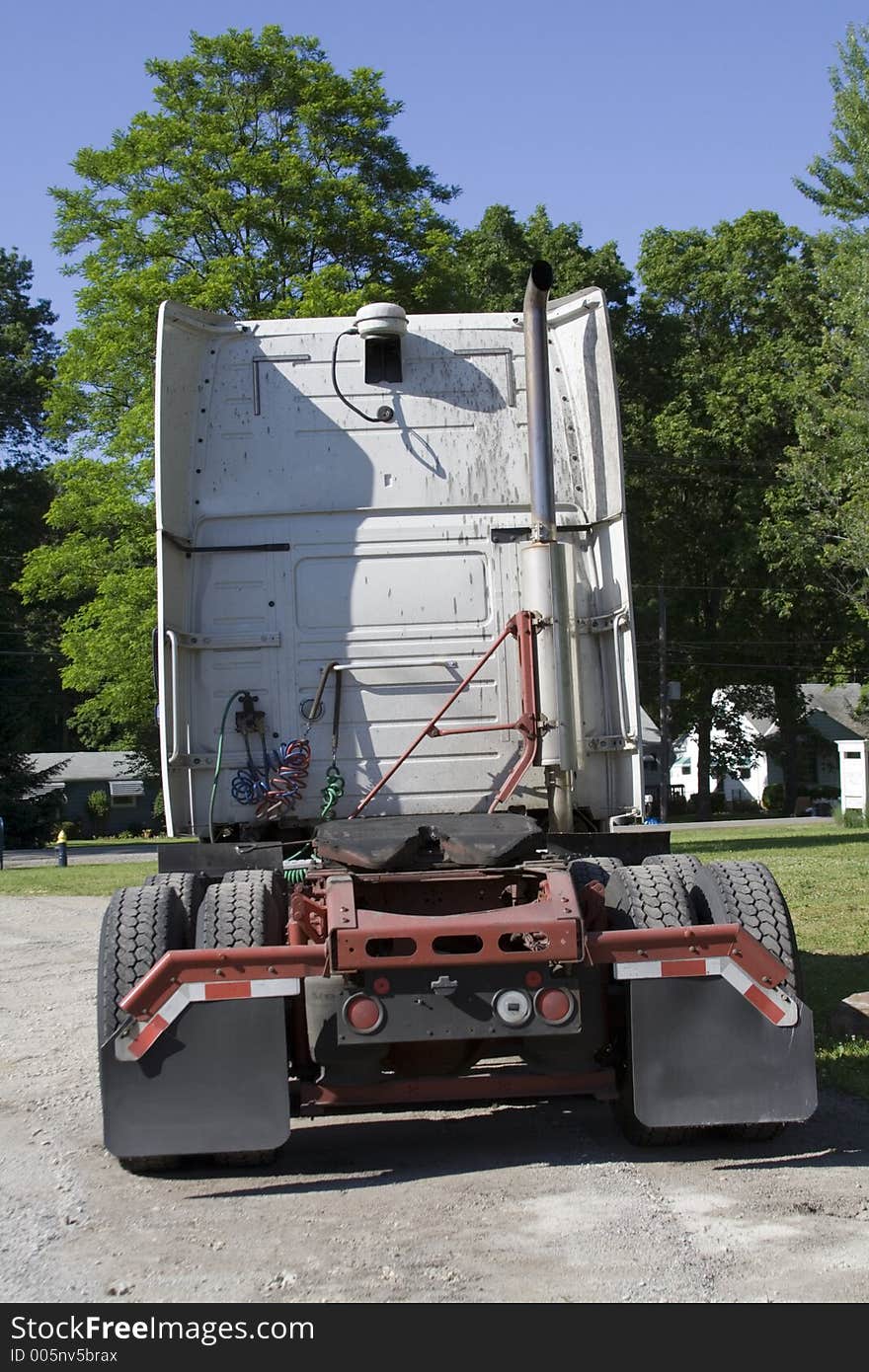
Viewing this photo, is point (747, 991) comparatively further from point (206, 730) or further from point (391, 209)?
point (391, 209)

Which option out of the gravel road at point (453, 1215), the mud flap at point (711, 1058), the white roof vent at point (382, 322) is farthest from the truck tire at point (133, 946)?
the white roof vent at point (382, 322)

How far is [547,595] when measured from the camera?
7059 mm

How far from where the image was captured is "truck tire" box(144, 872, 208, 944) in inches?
247

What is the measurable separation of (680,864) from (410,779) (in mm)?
→ 1456

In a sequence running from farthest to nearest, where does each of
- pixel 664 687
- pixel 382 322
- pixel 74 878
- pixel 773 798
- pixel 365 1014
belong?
pixel 773 798, pixel 664 687, pixel 74 878, pixel 382 322, pixel 365 1014

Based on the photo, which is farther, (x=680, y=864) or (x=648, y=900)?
(x=680, y=864)

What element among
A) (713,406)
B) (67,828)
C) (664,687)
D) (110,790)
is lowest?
(67,828)

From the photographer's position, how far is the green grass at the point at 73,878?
924 inches

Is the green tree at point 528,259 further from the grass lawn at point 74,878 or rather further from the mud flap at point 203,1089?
the mud flap at point 203,1089

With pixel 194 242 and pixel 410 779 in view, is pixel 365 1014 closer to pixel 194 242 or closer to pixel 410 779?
pixel 410 779

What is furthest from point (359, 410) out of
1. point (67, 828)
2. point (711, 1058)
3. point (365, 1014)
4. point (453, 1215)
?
point (67, 828)

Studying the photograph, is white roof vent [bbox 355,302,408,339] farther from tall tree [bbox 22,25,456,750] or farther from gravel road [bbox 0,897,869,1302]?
tall tree [bbox 22,25,456,750]

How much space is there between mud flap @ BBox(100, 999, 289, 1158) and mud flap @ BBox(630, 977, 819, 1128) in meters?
1.35

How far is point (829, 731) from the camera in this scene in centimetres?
7500
